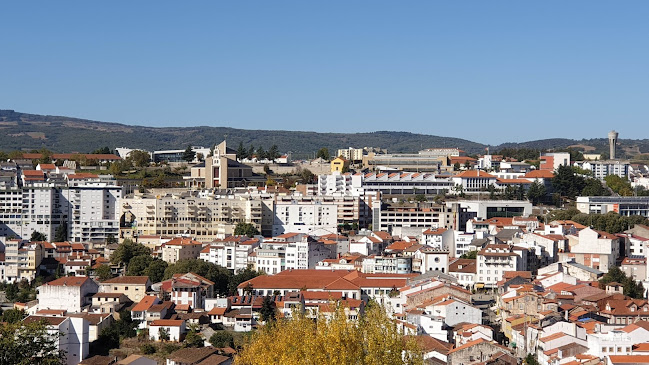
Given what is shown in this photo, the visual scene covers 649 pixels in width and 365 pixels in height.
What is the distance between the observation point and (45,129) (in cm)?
10950

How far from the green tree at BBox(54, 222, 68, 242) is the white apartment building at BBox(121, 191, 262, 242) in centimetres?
189

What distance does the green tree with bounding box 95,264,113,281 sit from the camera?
27469mm

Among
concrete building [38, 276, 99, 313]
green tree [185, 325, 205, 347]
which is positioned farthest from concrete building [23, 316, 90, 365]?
concrete building [38, 276, 99, 313]

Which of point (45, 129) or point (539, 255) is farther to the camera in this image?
point (45, 129)

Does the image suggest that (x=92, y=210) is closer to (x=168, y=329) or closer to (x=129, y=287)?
(x=129, y=287)

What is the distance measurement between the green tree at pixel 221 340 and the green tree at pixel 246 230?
10.1 meters

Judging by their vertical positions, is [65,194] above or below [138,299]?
above

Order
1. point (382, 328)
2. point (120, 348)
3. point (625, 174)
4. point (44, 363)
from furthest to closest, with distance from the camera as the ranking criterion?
1. point (625, 174)
2. point (120, 348)
3. point (44, 363)
4. point (382, 328)

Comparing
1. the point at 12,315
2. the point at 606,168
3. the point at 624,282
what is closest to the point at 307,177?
the point at 606,168

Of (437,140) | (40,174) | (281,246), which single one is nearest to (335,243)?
(281,246)

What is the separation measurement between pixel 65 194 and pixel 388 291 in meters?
14.1

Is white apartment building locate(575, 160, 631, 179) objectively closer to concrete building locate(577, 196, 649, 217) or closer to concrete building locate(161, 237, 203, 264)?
concrete building locate(577, 196, 649, 217)

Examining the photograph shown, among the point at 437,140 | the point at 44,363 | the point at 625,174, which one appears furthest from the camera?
the point at 437,140

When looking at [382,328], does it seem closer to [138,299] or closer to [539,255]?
[138,299]
